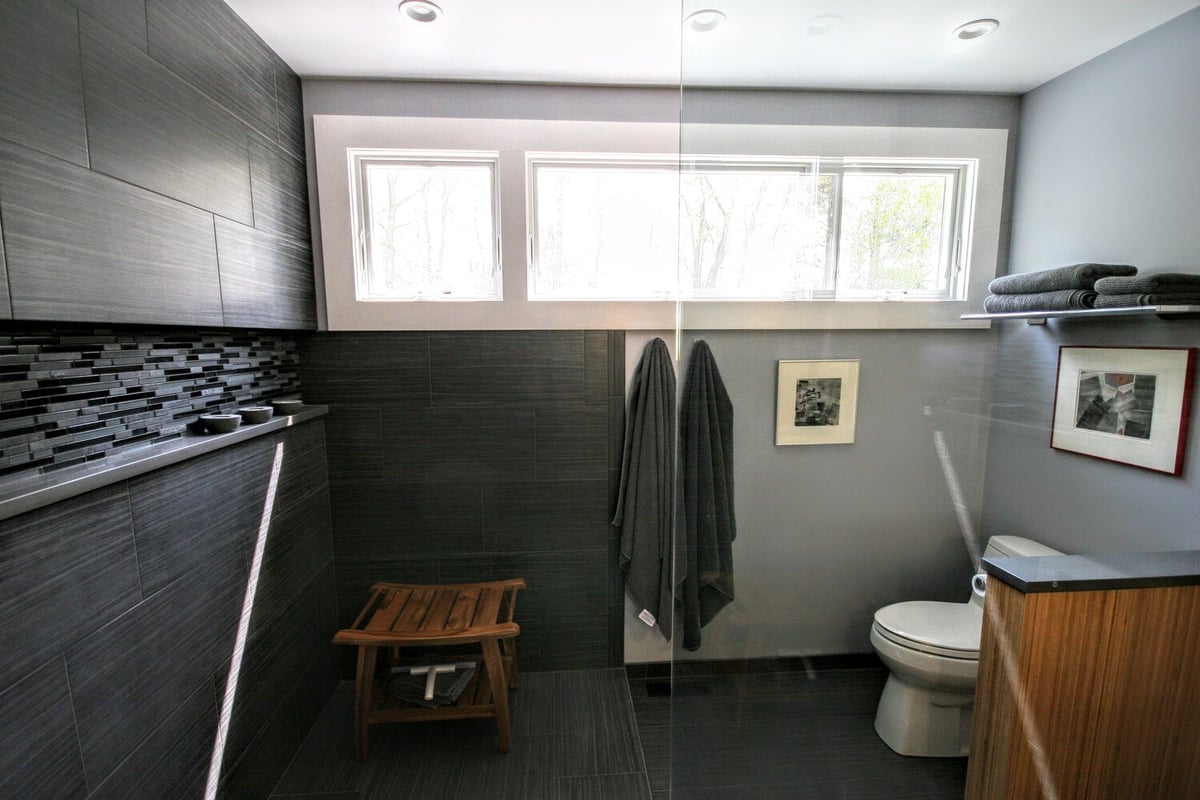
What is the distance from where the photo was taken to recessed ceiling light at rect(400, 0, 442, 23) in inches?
59.5

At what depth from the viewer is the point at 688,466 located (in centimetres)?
144

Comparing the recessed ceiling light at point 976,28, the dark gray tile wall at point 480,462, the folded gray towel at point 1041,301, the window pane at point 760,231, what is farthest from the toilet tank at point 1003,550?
the dark gray tile wall at point 480,462

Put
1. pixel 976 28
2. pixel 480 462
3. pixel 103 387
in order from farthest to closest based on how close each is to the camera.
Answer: pixel 480 462 < pixel 103 387 < pixel 976 28

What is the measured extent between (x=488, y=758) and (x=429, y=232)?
210 centimetres

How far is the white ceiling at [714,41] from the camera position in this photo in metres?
0.89

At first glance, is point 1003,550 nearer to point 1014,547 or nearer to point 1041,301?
point 1014,547

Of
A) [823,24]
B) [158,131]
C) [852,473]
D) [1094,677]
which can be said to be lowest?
[1094,677]

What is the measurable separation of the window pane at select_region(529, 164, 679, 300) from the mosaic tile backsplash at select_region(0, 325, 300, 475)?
1.17 m

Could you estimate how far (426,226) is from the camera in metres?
2.16

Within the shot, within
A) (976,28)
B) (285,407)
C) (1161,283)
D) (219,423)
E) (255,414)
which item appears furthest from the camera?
(285,407)

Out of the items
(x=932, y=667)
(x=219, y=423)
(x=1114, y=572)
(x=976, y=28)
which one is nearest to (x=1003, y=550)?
(x=1114, y=572)

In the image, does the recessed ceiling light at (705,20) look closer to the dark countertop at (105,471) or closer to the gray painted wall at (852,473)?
the gray painted wall at (852,473)

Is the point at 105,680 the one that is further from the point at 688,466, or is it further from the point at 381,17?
the point at 381,17

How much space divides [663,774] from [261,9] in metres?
2.84
